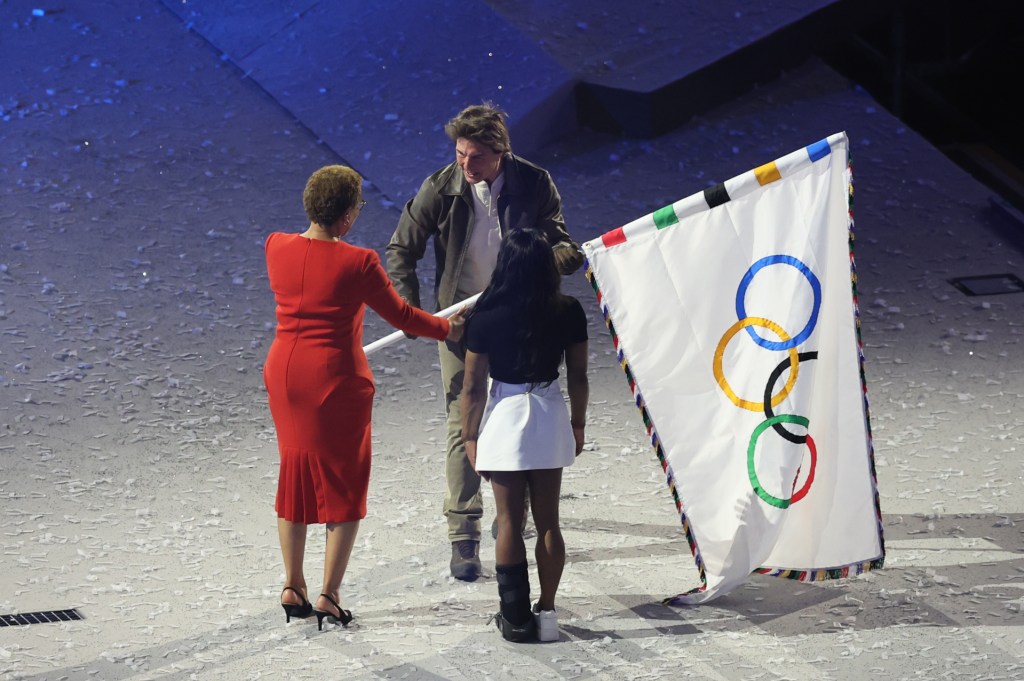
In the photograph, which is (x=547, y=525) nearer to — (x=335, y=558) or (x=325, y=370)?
(x=335, y=558)

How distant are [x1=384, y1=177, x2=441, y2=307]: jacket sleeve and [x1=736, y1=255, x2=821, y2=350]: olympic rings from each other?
1007 millimetres

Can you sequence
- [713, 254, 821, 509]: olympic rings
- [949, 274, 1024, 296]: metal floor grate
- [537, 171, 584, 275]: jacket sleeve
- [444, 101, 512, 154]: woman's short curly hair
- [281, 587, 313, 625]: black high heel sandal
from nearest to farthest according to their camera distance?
[713, 254, 821, 509]: olympic rings, [281, 587, 313, 625]: black high heel sandal, [444, 101, 512, 154]: woman's short curly hair, [537, 171, 584, 275]: jacket sleeve, [949, 274, 1024, 296]: metal floor grate

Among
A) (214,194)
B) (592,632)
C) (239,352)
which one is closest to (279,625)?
(592,632)

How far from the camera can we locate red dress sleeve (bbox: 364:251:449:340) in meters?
3.71

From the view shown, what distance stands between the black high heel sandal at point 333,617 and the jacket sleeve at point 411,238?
94 centimetres

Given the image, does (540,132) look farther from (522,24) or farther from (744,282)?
(744,282)

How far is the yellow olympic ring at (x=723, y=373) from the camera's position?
12.3 feet

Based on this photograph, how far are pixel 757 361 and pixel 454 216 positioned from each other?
1047 millimetres

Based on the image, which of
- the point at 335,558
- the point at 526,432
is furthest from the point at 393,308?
the point at 335,558

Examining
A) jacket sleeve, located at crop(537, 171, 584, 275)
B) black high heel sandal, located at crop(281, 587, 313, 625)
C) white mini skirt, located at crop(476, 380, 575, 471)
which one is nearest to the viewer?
white mini skirt, located at crop(476, 380, 575, 471)

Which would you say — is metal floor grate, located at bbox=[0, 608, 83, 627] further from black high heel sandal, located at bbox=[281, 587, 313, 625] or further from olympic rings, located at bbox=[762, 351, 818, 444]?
olympic rings, located at bbox=[762, 351, 818, 444]

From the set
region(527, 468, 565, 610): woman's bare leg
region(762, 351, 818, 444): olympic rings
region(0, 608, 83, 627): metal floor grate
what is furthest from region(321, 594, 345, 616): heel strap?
region(762, 351, 818, 444): olympic rings

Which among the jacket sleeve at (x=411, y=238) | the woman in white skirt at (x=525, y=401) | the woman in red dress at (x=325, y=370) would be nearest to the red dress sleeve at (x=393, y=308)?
the woman in red dress at (x=325, y=370)

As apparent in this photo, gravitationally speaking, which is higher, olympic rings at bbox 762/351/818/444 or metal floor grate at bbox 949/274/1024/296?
metal floor grate at bbox 949/274/1024/296
